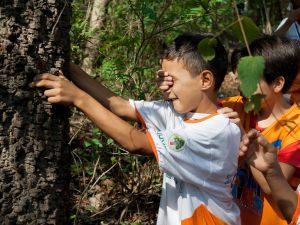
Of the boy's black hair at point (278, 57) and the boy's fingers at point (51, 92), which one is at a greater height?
the boy's black hair at point (278, 57)

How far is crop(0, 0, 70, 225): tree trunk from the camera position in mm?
2061

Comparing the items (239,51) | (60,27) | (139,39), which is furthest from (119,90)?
(60,27)

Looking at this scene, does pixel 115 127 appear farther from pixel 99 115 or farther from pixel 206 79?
pixel 206 79

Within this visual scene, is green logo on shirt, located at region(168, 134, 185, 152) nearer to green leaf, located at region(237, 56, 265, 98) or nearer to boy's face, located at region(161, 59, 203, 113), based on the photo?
boy's face, located at region(161, 59, 203, 113)

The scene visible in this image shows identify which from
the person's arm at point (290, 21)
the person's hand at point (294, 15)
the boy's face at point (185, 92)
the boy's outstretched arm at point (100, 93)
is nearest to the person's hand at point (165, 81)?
the boy's face at point (185, 92)

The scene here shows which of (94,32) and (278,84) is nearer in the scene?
(278,84)

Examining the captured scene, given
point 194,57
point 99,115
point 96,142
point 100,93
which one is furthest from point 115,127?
point 96,142

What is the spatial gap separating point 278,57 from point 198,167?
82 cm

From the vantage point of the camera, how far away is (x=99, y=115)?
2.15 metres

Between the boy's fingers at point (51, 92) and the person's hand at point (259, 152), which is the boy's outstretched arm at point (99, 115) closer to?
the boy's fingers at point (51, 92)

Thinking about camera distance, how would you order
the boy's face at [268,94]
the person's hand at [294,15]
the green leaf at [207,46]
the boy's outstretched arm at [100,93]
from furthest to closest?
the person's hand at [294,15] < the boy's face at [268,94] < the boy's outstretched arm at [100,93] < the green leaf at [207,46]

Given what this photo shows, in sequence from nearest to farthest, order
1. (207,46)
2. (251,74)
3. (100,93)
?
(251,74)
(207,46)
(100,93)

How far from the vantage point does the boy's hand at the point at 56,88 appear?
2.09m

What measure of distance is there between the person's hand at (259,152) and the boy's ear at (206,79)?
12.6 inches
